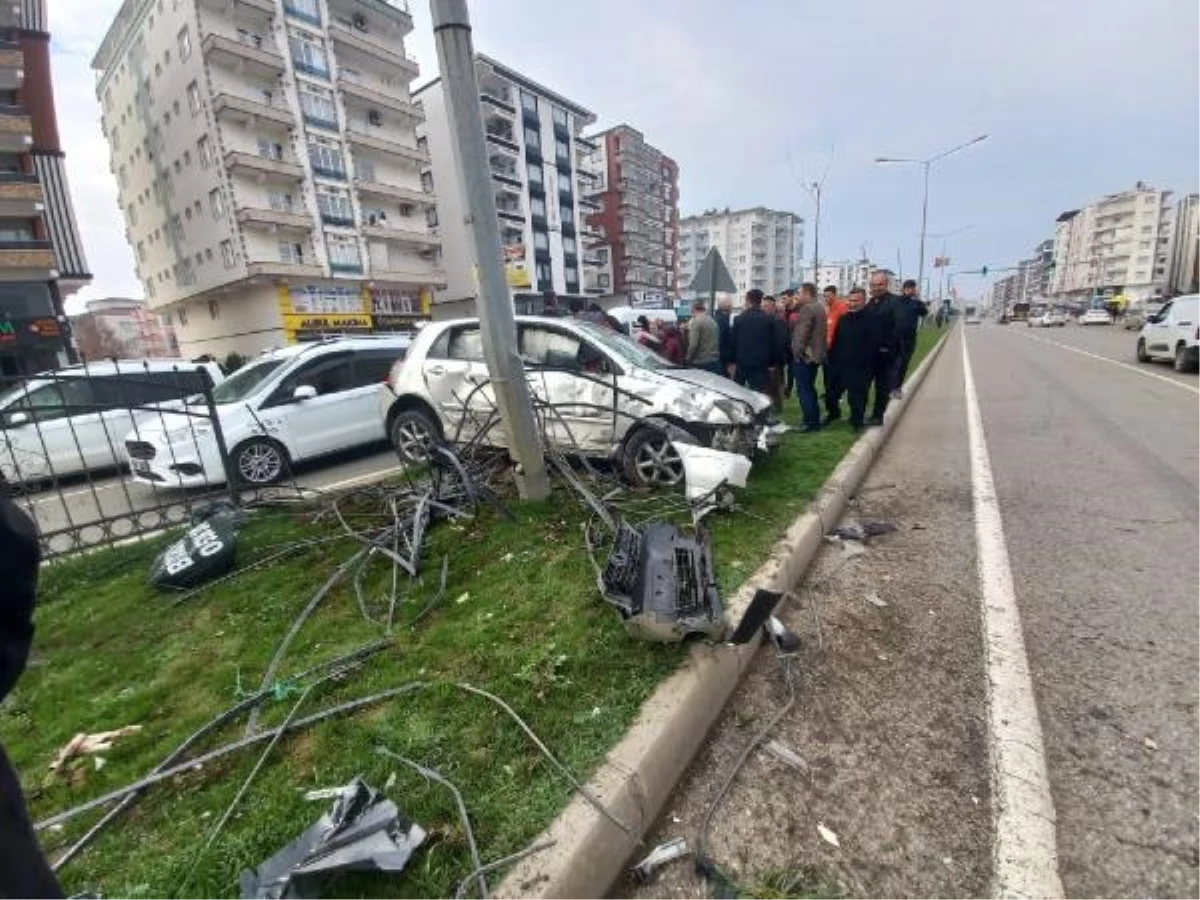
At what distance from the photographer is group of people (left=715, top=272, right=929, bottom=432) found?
7090 mm

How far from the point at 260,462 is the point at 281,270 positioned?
29860 mm

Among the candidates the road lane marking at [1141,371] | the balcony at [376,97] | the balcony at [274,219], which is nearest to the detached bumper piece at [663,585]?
the road lane marking at [1141,371]

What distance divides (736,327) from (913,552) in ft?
15.0

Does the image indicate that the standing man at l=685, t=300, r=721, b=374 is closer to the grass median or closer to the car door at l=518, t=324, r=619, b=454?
the car door at l=518, t=324, r=619, b=454

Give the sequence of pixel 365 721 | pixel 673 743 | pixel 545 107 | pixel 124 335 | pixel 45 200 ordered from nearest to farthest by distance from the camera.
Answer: pixel 673 743 < pixel 365 721 < pixel 45 200 < pixel 545 107 < pixel 124 335

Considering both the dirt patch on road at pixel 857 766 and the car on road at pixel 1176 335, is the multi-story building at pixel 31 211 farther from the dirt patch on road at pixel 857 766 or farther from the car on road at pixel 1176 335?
the car on road at pixel 1176 335

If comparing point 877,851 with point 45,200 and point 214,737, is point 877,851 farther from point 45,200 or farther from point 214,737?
point 45,200

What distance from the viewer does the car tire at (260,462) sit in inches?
278

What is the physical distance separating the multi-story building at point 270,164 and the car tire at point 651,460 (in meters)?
33.2

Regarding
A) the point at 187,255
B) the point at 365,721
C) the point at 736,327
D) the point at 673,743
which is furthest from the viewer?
the point at 187,255

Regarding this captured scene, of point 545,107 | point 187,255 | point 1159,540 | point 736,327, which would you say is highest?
point 545,107

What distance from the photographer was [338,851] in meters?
1.67

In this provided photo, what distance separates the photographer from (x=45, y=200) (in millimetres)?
27344

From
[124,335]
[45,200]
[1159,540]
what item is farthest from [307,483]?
[124,335]
